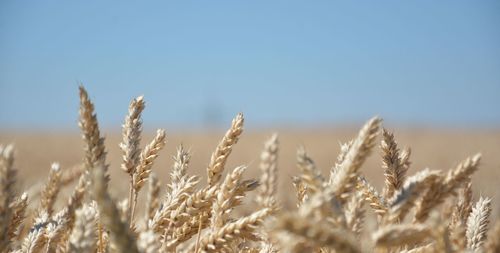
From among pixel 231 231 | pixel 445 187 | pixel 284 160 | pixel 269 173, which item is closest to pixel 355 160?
pixel 445 187

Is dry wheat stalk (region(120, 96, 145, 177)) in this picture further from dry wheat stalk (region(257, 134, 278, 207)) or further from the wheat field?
dry wheat stalk (region(257, 134, 278, 207))

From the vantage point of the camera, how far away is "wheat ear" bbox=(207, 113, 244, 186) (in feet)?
4.63

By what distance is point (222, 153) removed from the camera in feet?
4.67

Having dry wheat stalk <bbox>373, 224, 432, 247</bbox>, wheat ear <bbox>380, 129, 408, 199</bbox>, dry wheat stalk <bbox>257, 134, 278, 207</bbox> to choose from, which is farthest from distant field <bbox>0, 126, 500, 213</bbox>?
dry wheat stalk <bbox>373, 224, 432, 247</bbox>

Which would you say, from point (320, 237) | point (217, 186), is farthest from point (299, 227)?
point (217, 186)

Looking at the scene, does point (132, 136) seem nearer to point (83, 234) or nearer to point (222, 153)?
point (222, 153)

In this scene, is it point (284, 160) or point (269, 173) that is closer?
point (269, 173)

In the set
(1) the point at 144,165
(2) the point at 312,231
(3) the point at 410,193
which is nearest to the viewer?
(2) the point at 312,231

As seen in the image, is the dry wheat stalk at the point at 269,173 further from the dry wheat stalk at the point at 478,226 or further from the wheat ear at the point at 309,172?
the wheat ear at the point at 309,172

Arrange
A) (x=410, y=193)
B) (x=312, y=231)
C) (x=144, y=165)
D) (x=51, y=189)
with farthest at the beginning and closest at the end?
(x=51, y=189) < (x=144, y=165) < (x=410, y=193) < (x=312, y=231)

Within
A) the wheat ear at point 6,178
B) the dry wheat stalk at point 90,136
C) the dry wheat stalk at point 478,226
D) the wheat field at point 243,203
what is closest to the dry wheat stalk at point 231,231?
the wheat field at point 243,203

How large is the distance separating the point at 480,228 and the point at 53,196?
1352 mm

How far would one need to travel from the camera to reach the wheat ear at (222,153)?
1.41 metres

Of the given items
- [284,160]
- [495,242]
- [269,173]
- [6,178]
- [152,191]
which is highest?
[284,160]
